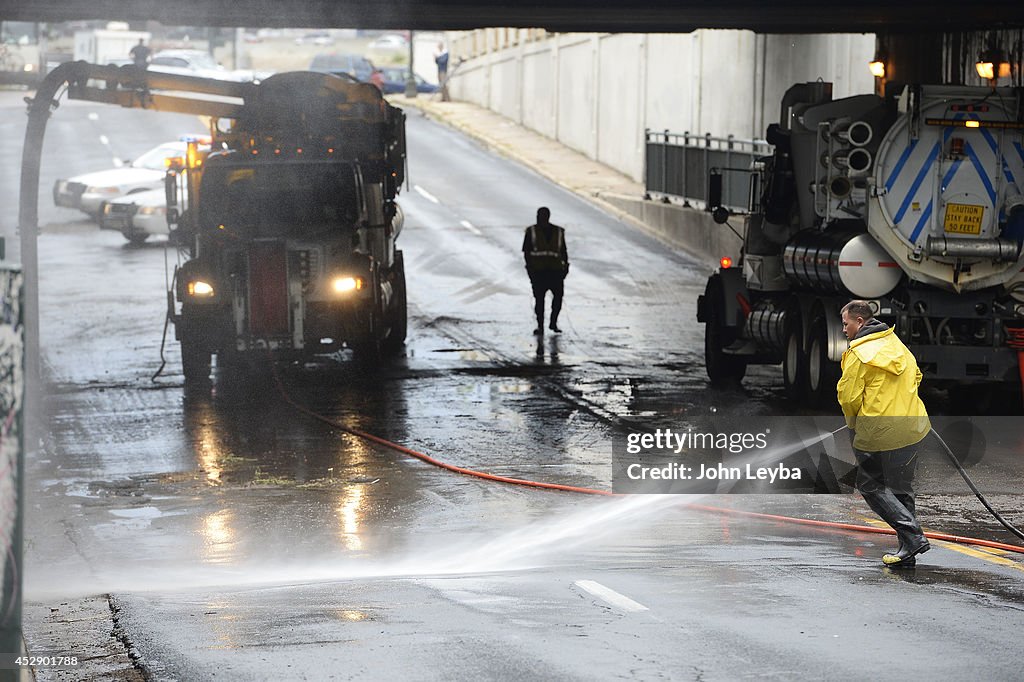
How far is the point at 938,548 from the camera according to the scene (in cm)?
1129

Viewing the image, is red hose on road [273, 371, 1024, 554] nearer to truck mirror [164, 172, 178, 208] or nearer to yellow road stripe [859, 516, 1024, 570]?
yellow road stripe [859, 516, 1024, 570]

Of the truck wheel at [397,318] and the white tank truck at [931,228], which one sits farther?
the truck wheel at [397,318]

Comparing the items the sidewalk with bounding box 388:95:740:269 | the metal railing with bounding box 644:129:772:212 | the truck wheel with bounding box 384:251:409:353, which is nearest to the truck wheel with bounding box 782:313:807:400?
the truck wheel with bounding box 384:251:409:353

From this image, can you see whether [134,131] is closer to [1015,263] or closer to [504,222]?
[504,222]

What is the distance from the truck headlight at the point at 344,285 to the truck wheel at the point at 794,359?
4960mm

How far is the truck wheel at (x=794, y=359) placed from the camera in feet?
61.8

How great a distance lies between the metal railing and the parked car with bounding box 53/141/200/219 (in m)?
10.8


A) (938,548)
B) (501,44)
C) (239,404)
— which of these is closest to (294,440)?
(239,404)

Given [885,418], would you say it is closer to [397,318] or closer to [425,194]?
[397,318]

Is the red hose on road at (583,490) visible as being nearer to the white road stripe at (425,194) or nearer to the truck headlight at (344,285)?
the truck headlight at (344,285)

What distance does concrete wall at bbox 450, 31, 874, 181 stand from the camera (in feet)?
116

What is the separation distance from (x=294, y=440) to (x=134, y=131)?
39631mm

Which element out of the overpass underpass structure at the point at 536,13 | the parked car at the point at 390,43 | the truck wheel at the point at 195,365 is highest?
the parked car at the point at 390,43
